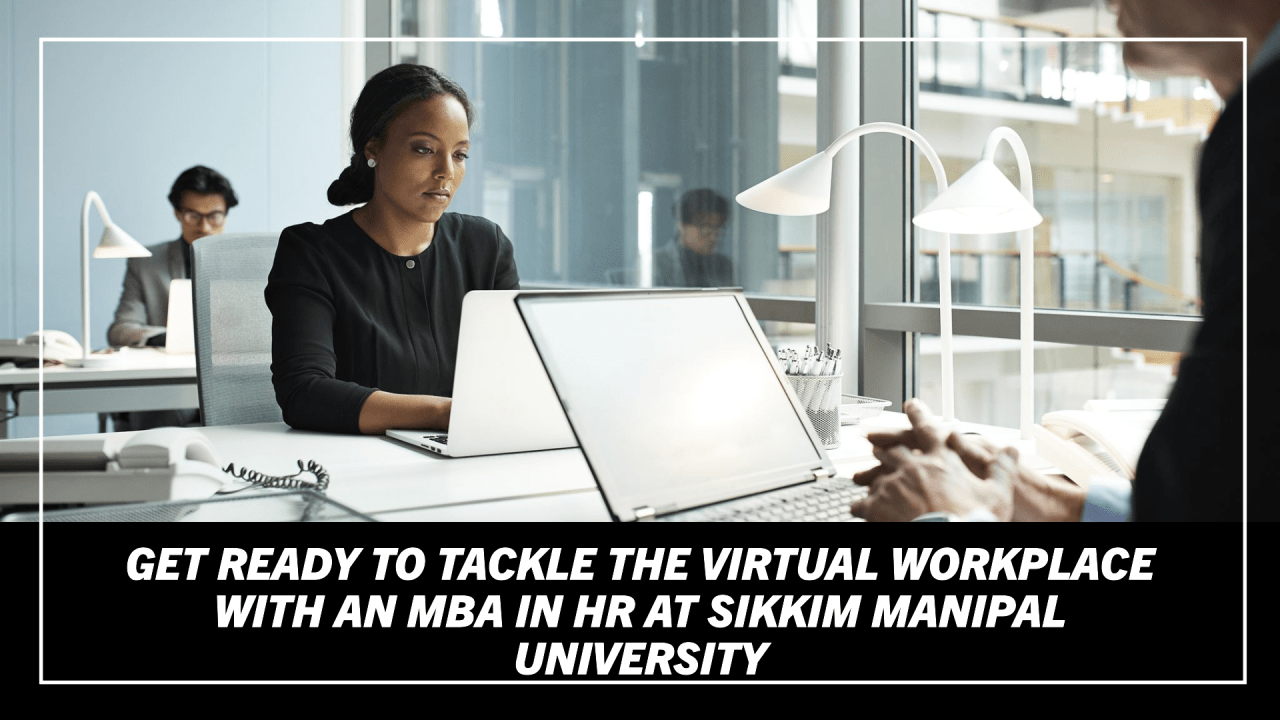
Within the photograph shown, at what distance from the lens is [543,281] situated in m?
4.77

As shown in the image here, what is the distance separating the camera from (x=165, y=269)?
3971mm

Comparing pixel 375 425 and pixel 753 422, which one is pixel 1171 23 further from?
pixel 375 425

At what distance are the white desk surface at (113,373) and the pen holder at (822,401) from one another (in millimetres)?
2207

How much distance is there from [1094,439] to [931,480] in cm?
40

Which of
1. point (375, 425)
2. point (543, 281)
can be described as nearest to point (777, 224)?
point (543, 281)

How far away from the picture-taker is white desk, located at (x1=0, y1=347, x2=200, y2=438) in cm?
283

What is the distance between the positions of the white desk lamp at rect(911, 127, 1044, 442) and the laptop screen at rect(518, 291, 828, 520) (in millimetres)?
413

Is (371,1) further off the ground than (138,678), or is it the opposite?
(371,1)

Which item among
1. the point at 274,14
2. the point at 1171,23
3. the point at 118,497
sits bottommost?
the point at 118,497

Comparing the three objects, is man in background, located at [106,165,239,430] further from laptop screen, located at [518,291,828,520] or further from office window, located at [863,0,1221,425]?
Answer: laptop screen, located at [518,291,828,520]

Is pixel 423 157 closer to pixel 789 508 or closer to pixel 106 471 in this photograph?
pixel 106 471

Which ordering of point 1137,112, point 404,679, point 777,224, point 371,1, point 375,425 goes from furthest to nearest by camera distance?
point 371,1, point 777,224, point 1137,112, point 375,425, point 404,679

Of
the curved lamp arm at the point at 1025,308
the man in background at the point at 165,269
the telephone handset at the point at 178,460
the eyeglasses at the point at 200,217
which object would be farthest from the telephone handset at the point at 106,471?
the eyeglasses at the point at 200,217

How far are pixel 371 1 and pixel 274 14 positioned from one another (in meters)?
A: 0.57
